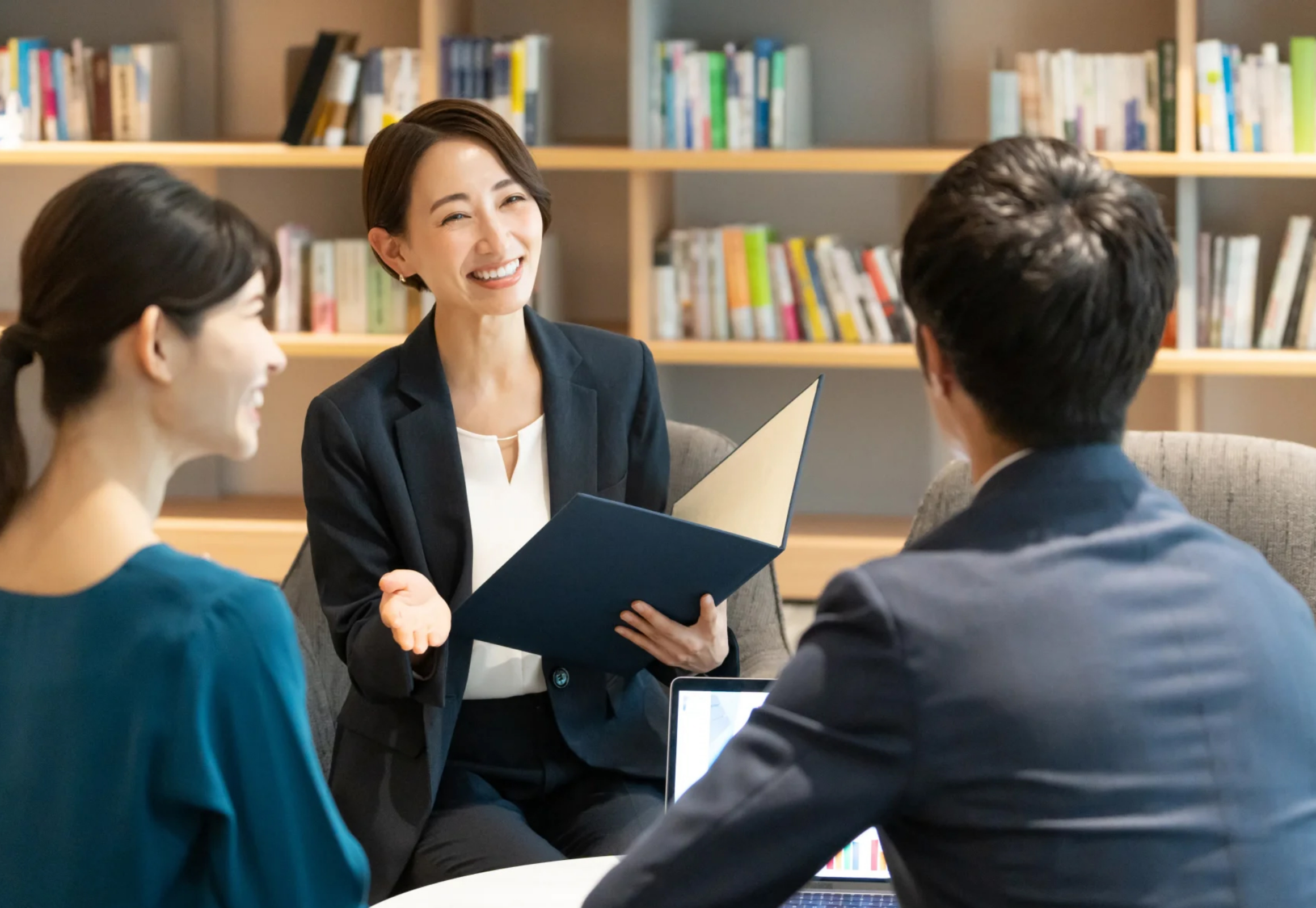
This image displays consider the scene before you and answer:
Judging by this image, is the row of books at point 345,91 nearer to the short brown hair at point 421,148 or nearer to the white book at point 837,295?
the white book at point 837,295

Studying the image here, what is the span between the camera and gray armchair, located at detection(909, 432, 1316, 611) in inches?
72.6

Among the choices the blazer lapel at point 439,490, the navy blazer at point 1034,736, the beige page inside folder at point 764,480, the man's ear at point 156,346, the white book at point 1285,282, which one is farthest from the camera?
the white book at point 1285,282

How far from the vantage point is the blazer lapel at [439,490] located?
178 centimetres

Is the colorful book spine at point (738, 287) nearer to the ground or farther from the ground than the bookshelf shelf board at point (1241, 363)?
farther from the ground

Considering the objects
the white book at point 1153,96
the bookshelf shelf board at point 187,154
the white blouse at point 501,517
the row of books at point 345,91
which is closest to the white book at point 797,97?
the white book at point 1153,96

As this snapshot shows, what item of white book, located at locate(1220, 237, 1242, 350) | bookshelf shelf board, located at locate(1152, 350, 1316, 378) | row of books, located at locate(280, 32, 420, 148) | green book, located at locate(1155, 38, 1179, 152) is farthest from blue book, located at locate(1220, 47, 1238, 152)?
row of books, located at locate(280, 32, 420, 148)

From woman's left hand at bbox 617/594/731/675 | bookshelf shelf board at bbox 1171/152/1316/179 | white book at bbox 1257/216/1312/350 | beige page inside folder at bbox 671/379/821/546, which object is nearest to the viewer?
beige page inside folder at bbox 671/379/821/546

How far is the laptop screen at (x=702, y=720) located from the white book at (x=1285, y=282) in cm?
224

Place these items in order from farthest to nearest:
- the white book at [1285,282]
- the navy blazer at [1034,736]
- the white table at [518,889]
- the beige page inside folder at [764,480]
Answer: the white book at [1285,282] < the beige page inside folder at [764,480] < the white table at [518,889] < the navy blazer at [1034,736]

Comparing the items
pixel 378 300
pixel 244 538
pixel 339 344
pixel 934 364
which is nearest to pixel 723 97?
pixel 378 300

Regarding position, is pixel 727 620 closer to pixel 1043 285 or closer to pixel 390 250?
pixel 390 250

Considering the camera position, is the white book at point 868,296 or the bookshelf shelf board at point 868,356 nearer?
the bookshelf shelf board at point 868,356

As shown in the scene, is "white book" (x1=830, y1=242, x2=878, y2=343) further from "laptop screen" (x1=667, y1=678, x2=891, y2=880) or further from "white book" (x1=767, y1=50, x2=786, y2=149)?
"laptop screen" (x1=667, y1=678, x2=891, y2=880)

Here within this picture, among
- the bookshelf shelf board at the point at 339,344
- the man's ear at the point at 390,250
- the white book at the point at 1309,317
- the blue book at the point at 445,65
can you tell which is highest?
the blue book at the point at 445,65
